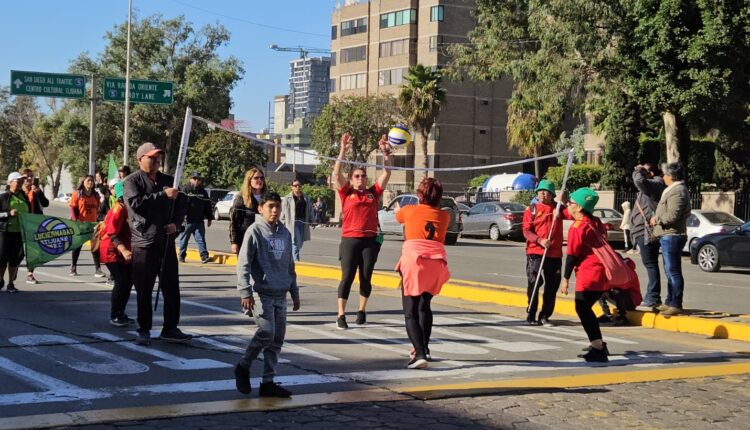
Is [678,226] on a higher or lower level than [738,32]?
lower

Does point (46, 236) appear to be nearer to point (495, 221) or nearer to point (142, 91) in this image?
point (142, 91)

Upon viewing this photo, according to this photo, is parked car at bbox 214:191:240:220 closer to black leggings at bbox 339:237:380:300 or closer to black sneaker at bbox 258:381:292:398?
black leggings at bbox 339:237:380:300

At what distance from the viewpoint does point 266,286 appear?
7336 mm

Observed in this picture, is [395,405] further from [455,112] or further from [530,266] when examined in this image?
[455,112]

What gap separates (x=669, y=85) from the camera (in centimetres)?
3031

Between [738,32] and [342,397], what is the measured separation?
82.9 ft

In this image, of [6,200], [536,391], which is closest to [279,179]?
[6,200]

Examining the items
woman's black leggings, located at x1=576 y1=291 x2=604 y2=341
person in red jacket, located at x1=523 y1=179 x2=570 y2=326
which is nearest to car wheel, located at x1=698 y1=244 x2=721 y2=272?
person in red jacket, located at x1=523 y1=179 x2=570 y2=326

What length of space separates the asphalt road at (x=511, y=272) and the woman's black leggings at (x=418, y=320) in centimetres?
656

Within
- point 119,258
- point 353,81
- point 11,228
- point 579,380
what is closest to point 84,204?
point 11,228

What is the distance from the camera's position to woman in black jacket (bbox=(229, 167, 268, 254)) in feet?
38.0

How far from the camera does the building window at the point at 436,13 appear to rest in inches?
3093

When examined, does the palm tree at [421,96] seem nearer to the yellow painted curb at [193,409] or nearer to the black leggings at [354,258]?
the black leggings at [354,258]

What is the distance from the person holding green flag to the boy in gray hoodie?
765cm
